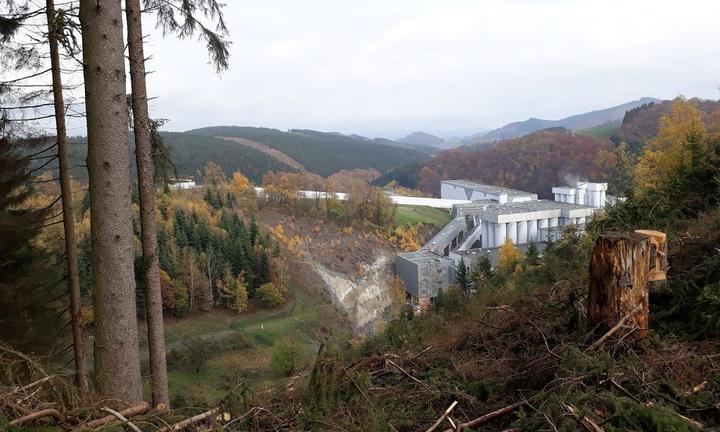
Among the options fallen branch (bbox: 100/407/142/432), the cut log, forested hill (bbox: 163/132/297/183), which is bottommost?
the cut log

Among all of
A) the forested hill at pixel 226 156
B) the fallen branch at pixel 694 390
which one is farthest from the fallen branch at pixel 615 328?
the forested hill at pixel 226 156

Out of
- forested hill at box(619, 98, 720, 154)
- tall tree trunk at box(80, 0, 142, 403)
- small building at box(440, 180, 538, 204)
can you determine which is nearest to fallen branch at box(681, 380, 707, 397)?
tall tree trunk at box(80, 0, 142, 403)

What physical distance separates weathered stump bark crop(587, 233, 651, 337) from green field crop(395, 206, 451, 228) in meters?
53.7

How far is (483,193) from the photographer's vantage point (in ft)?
217

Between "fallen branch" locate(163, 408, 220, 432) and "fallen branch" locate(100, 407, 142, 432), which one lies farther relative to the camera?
"fallen branch" locate(163, 408, 220, 432)

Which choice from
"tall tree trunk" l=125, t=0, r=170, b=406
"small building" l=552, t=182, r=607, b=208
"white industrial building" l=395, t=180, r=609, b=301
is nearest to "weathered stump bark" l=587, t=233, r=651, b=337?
"tall tree trunk" l=125, t=0, r=170, b=406

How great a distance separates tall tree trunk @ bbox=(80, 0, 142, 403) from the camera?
384 cm

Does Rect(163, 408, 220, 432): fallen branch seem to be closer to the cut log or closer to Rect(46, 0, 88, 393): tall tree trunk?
the cut log

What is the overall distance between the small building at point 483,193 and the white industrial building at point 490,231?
1.15 feet

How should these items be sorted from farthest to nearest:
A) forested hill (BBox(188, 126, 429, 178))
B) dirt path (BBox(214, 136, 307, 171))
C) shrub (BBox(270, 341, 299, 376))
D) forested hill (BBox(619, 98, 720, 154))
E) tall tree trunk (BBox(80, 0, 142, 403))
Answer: forested hill (BBox(188, 126, 429, 178)) → dirt path (BBox(214, 136, 307, 171)) → forested hill (BBox(619, 98, 720, 154)) → shrub (BBox(270, 341, 299, 376)) → tall tree trunk (BBox(80, 0, 142, 403))

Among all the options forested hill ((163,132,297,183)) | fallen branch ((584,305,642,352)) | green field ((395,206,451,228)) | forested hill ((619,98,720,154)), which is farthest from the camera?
forested hill ((163,132,297,183))

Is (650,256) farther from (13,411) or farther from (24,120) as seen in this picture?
(24,120)

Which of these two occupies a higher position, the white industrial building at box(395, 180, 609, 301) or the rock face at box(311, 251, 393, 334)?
the white industrial building at box(395, 180, 609, 301)

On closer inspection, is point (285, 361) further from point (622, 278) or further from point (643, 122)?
point (643, 122)
